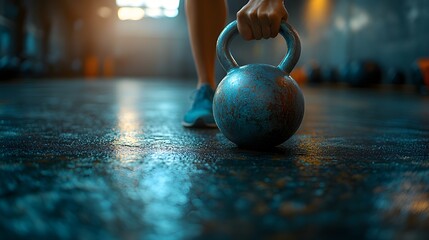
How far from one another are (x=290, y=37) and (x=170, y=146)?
405 mm

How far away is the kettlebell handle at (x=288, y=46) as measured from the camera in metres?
1.12

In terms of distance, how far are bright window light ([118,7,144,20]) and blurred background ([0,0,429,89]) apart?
4 centimetres

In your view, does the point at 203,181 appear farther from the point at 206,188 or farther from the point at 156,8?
the point at 156,8

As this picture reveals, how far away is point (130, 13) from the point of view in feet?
58.9

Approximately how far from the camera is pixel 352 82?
24.4ft

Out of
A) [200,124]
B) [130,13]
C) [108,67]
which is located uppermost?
[130,13]

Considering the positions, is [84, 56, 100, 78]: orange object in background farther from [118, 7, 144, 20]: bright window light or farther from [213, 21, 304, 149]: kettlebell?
[213, 21, 304, 149]: kettlebell

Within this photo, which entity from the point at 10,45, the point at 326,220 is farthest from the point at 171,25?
the point at 326,220

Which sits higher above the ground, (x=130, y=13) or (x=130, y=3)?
(x=130, y=3)

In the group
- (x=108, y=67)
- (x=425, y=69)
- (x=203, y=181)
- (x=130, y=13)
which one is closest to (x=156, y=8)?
(x=130, y=13)

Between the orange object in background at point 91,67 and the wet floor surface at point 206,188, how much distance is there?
1436cm

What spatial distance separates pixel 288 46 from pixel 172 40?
17.1 meters

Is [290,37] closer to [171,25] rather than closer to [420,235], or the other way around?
[420,235]

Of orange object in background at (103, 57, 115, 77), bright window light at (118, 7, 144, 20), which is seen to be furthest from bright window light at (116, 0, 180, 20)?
orange object in background at (103, 57, 115, 77)
